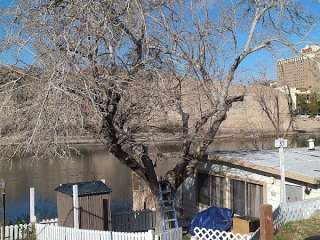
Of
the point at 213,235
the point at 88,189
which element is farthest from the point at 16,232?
the point at 213,235

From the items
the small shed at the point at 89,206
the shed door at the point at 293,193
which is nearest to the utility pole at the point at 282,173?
the shed door at the point at 293,193

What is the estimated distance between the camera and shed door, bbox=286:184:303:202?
13906 mm

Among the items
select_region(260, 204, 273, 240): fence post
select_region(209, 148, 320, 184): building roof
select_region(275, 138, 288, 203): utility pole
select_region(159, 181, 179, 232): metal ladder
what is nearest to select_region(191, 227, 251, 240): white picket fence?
select_region(159, 181, 179, 232): metal ladder

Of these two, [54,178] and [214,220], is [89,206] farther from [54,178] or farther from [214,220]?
[54,178]

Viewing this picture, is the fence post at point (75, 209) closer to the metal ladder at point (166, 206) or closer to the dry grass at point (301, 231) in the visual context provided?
the metal ladder at point (166, 206)

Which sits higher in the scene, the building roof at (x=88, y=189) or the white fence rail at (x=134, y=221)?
the building roof at (x=88, y=189)

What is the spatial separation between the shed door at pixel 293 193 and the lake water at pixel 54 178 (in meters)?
4.85

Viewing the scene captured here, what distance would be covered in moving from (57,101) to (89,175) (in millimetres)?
23581

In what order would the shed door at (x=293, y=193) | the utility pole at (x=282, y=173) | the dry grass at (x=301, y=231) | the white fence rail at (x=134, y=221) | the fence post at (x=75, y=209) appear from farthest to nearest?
the white fence rail at (x=134, y=221) → the shed door at (x=293, y=193) → the fence post at (x=75, y=209) → the utility pole at (x=282, y=173) → the dry grass at (x=301, y=231)

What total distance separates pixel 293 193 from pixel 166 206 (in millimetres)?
3550

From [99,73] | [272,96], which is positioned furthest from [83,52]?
[272,96]

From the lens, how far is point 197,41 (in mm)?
14344

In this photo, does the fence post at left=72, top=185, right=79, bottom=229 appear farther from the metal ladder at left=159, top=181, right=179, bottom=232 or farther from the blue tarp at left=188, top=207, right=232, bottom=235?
the blue tarp at left=188, top=207, right=232, bottom=235

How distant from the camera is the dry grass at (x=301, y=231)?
11000 mm
